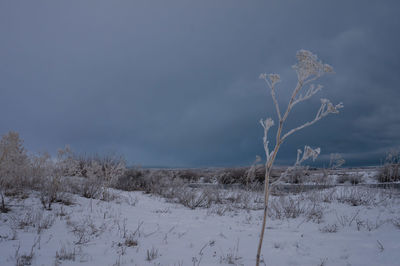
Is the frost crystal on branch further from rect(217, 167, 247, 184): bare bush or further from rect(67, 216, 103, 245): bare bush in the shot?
rect(217, 167, 247, 184): bare bush

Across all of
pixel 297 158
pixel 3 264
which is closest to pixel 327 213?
pixel 297 158

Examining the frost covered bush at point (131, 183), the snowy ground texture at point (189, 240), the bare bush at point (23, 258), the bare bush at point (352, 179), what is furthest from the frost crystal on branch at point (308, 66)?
the bare bush at point (352, 179)

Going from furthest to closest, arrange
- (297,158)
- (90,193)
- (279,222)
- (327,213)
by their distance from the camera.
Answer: (90,193) < (327,213) < (279,222) < (297,158)

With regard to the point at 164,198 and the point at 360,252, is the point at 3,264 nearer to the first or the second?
the point at 360,252

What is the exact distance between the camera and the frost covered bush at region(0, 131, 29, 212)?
4.86m

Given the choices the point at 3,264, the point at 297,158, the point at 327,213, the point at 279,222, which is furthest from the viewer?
the point at 327,213

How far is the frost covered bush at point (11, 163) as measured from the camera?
4.86 metres

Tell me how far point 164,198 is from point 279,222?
180 inches

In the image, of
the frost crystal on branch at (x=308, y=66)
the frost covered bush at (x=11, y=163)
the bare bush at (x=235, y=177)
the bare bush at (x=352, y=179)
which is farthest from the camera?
the bare bush at (x=235, y=177)

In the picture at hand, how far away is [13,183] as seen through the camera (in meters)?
5.77

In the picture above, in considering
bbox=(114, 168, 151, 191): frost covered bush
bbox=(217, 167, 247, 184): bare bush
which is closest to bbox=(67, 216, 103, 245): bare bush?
bbox=(114, 168, 151, 191): frost covered bush

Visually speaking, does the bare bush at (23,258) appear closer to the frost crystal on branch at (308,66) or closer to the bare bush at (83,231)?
the bare bush at (83,231)

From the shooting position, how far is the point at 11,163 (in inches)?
203

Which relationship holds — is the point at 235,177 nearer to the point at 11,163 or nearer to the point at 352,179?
the point at 352,179
